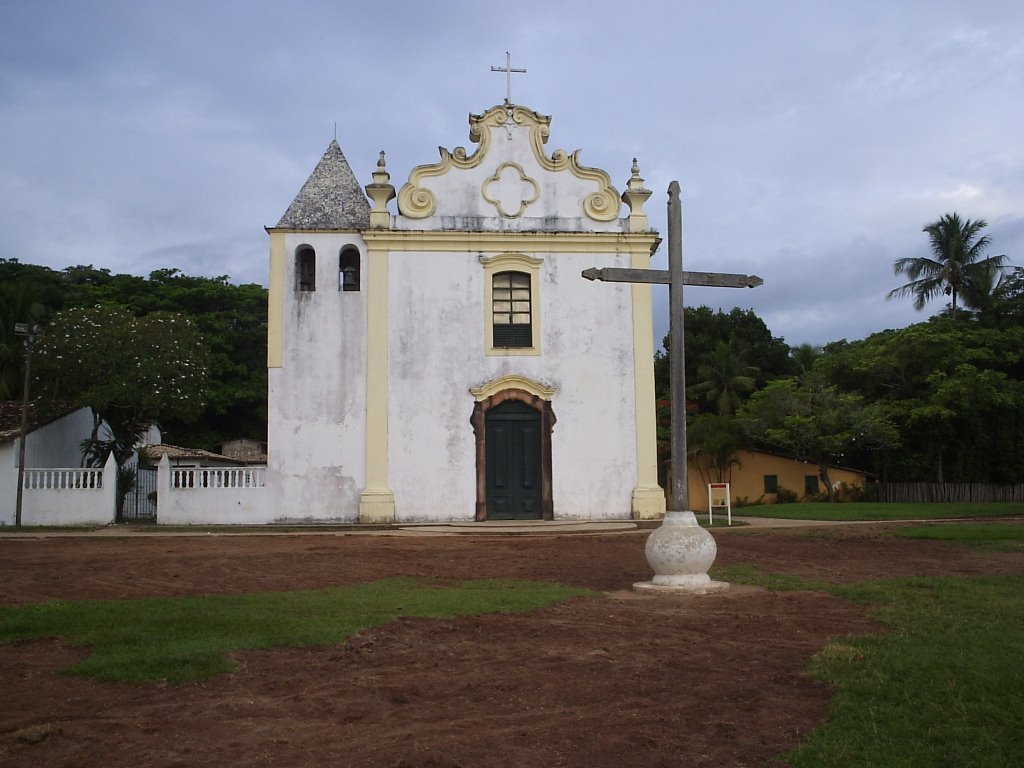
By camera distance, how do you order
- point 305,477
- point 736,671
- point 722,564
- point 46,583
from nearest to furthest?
point 736,671 → point 46,583 → point 722,564 → point 305,477

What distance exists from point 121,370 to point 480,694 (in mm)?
20361

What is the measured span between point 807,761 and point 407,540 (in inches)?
522

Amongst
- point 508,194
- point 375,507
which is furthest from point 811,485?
point 375,507

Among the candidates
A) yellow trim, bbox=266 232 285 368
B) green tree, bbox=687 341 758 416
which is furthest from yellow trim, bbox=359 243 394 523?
green tree, bbox=687 341 758 416

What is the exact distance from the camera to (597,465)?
21.9m

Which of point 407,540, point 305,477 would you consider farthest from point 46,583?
point 305,477

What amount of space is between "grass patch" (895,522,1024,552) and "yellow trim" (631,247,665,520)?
555 centimetres

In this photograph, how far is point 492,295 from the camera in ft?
73.2

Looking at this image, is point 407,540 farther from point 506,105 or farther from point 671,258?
point 506,105

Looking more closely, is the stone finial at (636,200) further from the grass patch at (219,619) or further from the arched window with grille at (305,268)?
the grass patch at (219,619)

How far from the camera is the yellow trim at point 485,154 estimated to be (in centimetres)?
2244

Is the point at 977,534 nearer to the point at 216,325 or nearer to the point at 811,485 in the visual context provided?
the point at 811,485

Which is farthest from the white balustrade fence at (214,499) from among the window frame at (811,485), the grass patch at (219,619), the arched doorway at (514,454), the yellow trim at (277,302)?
the window frame at (811,485)

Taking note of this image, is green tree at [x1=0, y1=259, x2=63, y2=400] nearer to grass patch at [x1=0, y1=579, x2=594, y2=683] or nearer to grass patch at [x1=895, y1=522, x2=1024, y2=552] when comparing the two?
grass patch at [x1=0, y1=579, x2=594, y2=683]
